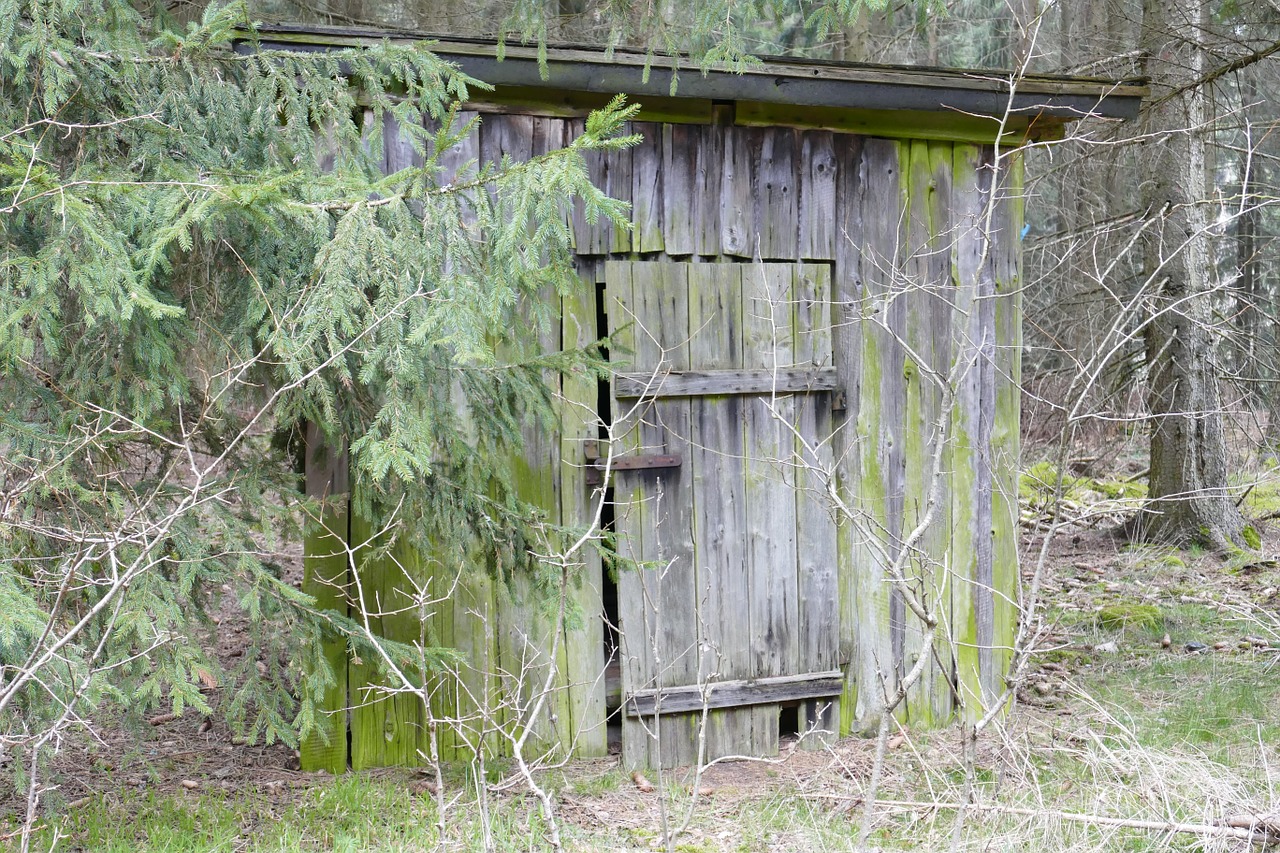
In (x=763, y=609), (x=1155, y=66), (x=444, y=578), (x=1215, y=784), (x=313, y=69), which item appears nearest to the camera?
(x=1215, y=784)

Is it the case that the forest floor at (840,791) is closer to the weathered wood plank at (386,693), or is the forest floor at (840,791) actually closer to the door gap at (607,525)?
the weathered wood plank at (386,693)

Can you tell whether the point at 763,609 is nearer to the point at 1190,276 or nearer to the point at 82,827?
the point at 82,827

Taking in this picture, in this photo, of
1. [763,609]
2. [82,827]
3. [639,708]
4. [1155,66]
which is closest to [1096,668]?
[763,609]

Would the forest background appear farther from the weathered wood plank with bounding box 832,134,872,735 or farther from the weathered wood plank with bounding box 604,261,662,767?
the weathered wood plank with bounding box 832,134,872,735

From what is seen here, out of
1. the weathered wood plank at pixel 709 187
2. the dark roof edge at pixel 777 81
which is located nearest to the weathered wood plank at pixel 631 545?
the weathered wood plank at pixel 709 187

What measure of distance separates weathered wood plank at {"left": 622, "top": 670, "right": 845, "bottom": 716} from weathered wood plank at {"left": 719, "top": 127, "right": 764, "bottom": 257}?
2112 mm

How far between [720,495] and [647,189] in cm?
152

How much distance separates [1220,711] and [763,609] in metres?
2.42

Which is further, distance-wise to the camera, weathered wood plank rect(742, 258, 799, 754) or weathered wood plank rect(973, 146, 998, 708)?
weathered wood plank rect(973, 146, 998, 708)

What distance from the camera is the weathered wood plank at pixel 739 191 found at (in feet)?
16.9

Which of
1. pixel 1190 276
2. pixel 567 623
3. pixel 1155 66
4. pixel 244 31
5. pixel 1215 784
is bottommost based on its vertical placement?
pixel 1215 784

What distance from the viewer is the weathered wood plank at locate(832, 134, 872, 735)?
529cm

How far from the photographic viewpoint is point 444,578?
16.0ft

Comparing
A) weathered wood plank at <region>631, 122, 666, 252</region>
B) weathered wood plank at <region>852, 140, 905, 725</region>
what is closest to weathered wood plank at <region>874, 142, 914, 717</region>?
weathered wood plank at <region>852, 140, 905, 725</region>
